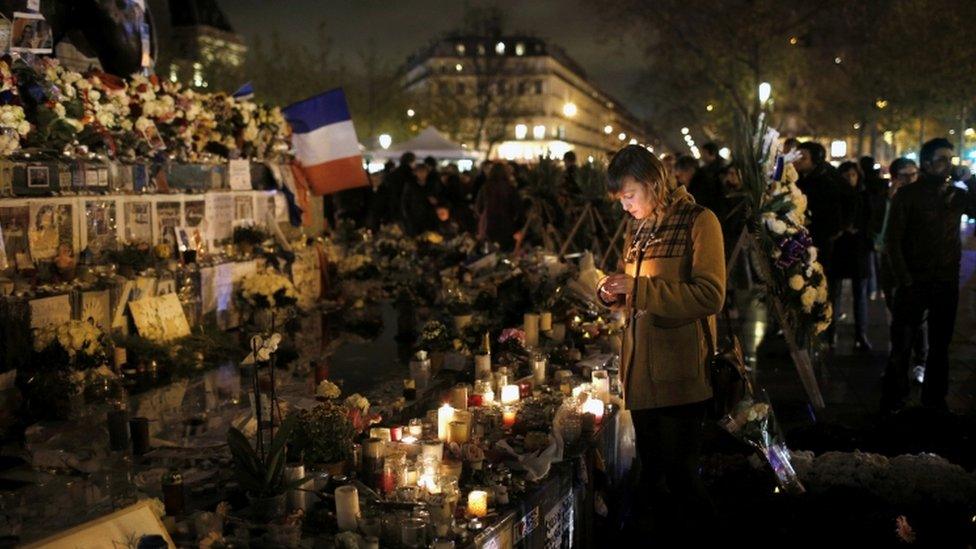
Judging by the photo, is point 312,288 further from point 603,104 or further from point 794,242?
point 603,104

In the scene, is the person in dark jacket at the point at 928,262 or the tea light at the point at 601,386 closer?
the tea light at the point at 601,386

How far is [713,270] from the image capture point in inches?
160

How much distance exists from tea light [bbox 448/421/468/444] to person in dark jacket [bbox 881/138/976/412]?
4.16 m

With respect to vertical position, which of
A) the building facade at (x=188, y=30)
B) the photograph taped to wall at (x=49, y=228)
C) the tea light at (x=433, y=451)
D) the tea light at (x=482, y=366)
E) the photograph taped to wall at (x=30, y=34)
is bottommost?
the tea light at (x=433, y=451)

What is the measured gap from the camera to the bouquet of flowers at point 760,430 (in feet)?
17.4

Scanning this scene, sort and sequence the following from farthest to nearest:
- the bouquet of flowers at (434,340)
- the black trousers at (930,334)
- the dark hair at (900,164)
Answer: the dark hair at (900,164), the bouquet of flowers at (434,340), the black trousers at (930,334)

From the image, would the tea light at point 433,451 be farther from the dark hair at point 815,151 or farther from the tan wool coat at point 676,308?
the dark hair at point 815,151

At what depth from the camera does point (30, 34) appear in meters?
9.04

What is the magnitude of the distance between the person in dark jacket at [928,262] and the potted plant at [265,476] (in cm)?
516

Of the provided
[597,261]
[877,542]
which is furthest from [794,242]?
[597,261]

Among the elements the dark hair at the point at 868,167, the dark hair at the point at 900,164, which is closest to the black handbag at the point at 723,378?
the dark hair at the point at 900,164

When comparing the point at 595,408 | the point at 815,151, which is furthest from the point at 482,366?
the point at 815,151

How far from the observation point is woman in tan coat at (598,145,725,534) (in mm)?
4082

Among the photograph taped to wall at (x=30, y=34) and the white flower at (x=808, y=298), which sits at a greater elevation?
the photograph taped to wall at (x=30, y=34)
